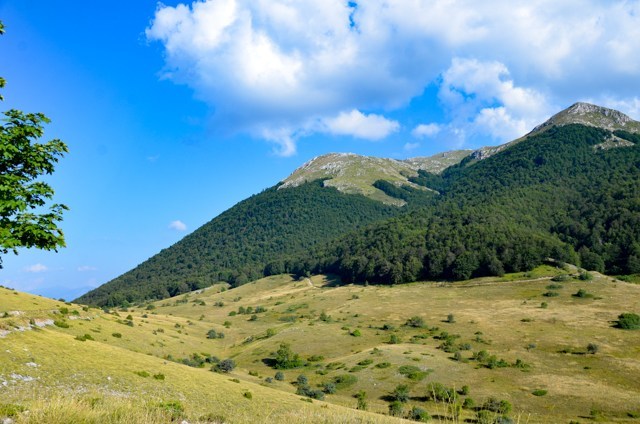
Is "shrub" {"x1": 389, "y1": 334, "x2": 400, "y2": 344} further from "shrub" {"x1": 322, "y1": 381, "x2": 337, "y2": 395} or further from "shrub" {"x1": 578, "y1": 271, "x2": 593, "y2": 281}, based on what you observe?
"shrub" {"x1": 578, "y1": 271, "x2": 593, "y2": 281}

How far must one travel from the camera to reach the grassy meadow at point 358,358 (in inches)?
962

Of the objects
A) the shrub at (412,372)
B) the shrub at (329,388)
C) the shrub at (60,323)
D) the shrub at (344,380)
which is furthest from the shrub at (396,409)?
the shrub at (60,323)

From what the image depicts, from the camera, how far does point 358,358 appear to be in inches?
2660

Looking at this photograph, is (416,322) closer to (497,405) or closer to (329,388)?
(329,388)

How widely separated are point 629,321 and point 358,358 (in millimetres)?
52013

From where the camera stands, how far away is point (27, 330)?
32312 millimetres

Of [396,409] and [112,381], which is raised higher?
[112,381]

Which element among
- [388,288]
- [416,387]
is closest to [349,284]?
[388,288]

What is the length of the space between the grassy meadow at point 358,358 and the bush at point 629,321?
1942mm

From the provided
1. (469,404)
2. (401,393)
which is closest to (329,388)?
(401,393)

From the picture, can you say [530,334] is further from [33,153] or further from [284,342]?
[33,153]

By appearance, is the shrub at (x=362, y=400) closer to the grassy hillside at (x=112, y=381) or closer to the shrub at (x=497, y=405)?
the grassy hillside at (x=112, y=381)

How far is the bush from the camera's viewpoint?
7288 cm

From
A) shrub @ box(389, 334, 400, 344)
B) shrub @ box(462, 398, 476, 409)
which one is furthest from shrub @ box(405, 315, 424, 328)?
shrub @ box(462, 398, 476, 409)
